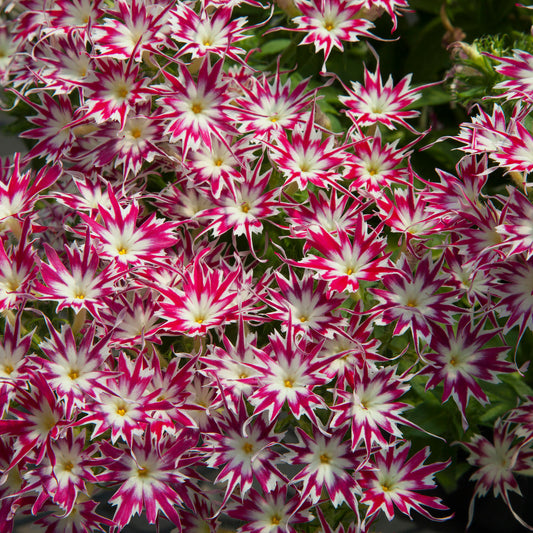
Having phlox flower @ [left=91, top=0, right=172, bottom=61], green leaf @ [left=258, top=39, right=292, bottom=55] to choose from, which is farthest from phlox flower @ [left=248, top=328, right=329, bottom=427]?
green leaf @ [left=258, top=39, right=292, bottom=55]

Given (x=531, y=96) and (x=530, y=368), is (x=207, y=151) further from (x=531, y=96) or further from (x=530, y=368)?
(x=530, y=368)

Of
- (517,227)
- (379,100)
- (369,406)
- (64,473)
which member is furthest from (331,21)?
(64,473)

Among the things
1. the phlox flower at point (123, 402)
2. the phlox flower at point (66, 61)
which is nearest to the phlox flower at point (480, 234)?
the phlox flower at point (123, 402)

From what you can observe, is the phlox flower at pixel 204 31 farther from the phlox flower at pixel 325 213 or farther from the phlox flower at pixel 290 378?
the phlox flower at pixel 290 378

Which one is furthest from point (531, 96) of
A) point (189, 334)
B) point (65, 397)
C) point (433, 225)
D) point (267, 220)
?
point (65, 397)

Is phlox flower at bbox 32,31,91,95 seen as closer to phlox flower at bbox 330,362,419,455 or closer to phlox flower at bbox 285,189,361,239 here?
phlox flower at bbox 285,189,361,239
